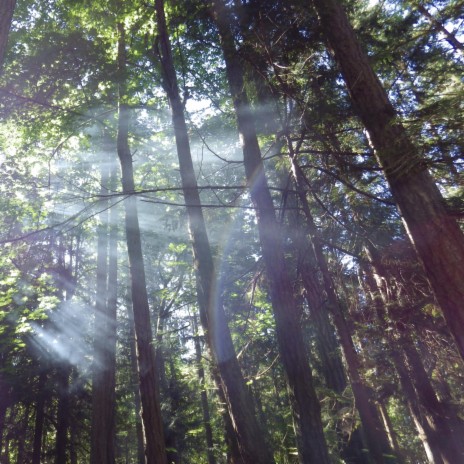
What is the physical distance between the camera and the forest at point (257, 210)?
4594 millimetres

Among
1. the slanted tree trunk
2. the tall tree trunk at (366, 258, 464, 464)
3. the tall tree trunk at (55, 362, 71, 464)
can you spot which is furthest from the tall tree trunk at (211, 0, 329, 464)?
the tall tree trunk at (55, 362, 71, 464)

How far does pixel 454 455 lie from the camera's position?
11.4 meters

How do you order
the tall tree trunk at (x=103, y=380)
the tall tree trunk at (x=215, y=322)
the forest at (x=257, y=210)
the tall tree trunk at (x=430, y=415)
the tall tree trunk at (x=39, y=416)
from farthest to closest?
the tall tree trunk at (x=39, y=416) < the tall tree trunk at (x=430, y=415) < the tall tree trunk at (x=103, y=380) < the tall tree trunk at (x=215, y=322) < the forest at (x=257, y=210)

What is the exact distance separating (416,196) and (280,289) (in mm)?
2341

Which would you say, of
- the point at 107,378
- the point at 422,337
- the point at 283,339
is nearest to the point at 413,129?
Answer: the point at 283,339

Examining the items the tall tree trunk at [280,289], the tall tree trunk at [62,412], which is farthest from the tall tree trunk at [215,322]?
the tall tree trunk at [62,412]

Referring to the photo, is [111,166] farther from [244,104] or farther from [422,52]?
[422,52]

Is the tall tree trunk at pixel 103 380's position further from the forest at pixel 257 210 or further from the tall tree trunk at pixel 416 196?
the tall tree trunk at pixel 416 196

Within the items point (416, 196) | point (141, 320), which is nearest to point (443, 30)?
point (416, 196)

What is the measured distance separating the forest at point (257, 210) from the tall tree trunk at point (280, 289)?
1.1 inches

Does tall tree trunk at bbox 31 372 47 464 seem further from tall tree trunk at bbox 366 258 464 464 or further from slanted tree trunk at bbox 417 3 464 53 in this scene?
slanted tree trunk at bbox 417 3 464 53

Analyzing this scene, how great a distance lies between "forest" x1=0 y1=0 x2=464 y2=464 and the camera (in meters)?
4.59

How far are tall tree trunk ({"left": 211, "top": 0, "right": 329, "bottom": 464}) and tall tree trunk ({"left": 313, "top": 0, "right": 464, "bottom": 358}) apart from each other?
2014 millimetres

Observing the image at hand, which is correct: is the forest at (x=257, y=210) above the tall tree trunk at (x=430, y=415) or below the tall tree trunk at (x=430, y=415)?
above
